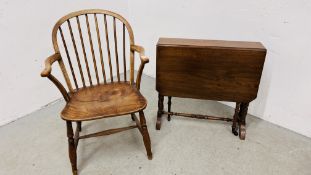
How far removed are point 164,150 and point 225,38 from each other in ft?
3.56

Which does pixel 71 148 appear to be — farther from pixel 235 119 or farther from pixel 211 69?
pixel 235 119

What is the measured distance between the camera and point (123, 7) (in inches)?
99.0

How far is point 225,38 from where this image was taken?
1.89 m

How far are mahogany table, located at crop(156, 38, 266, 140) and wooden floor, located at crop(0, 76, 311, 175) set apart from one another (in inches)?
13.3

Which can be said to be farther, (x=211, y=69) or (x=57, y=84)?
(x=211, y=69)

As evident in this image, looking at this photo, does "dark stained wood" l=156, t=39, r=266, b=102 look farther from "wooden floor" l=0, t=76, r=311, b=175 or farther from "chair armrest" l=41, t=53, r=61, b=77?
"chair armrest" l=41, t=53, r=61, b=77

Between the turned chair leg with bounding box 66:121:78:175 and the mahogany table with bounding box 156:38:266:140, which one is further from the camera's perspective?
the mahogany table with bounding box 156:38:266:140

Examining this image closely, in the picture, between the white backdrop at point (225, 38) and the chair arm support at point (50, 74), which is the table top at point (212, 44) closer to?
the white backdrop at point (225, 38)

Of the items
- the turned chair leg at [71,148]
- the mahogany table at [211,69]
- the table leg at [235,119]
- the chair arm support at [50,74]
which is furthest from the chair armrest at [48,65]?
the table leg at [235,119]

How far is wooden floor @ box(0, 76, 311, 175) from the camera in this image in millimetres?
1430

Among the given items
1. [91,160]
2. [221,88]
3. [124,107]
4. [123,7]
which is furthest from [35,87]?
[221,88]

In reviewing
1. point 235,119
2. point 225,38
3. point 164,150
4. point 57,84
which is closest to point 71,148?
point 57,84

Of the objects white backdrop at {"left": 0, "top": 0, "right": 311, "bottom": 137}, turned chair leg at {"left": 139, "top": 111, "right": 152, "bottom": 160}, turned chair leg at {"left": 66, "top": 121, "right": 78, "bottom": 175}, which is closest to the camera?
turned chair leg at {"left": 66, "top": 121, "right": 78, "bottom": 175}

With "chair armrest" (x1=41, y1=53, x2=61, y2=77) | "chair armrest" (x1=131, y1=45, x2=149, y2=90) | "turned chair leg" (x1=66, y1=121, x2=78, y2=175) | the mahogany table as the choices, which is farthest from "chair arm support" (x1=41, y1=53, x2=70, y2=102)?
the mahogany table
